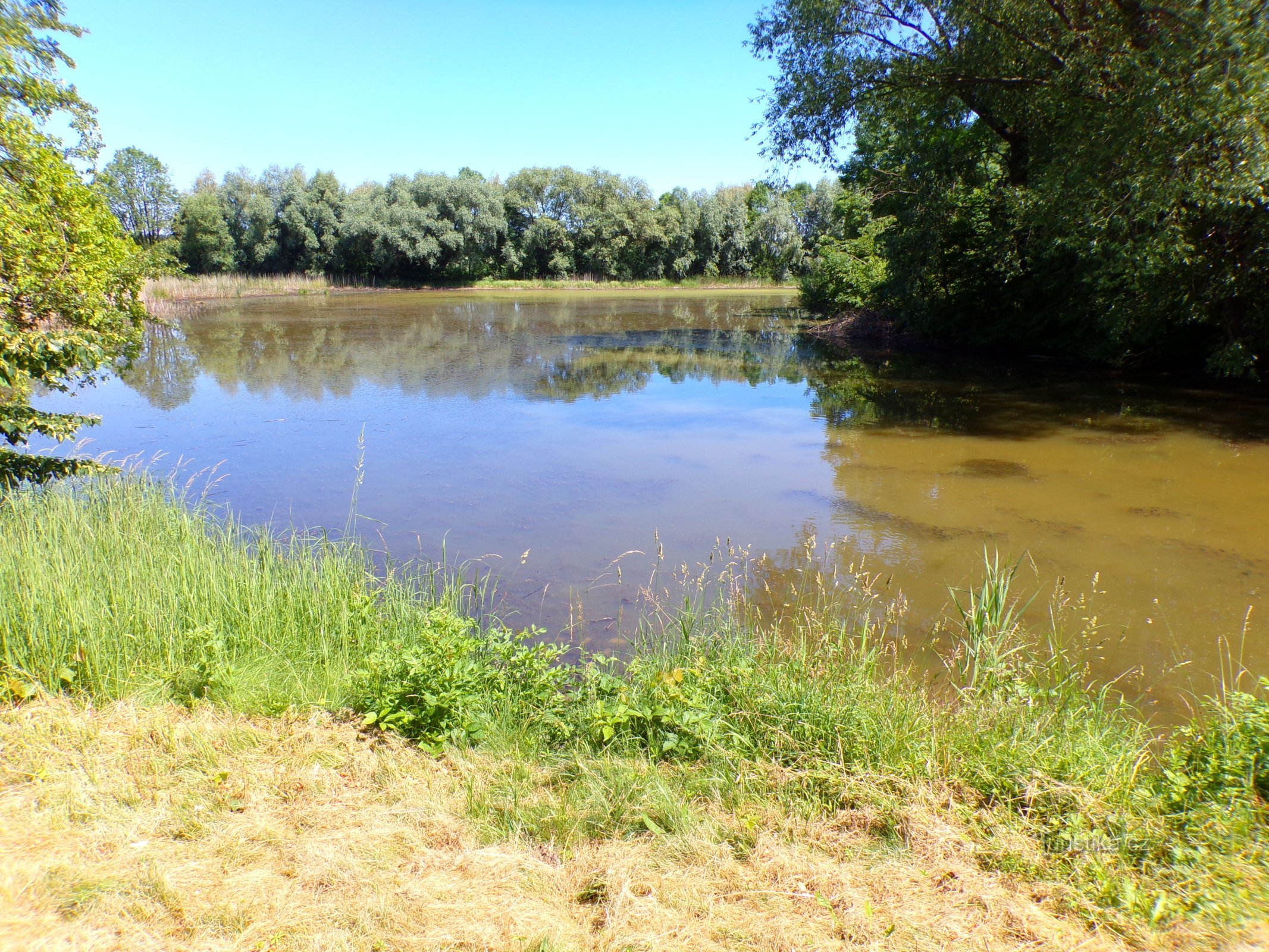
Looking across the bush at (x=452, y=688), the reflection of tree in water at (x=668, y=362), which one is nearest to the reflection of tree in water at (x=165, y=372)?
the reflection of tree in water at (x=668, y=362)

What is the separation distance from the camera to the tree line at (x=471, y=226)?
51.6 metres

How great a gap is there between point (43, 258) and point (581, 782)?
648 cm

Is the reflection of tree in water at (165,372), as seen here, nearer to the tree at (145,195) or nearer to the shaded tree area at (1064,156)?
the shaded tree area at (1064,156)

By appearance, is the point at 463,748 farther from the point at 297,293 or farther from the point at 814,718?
A: the point at 297,293

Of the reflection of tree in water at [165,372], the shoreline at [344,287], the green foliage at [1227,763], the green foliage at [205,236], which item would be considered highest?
the green foliage at [205,236]

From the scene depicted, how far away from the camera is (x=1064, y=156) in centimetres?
1126

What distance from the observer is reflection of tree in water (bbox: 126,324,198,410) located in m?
14.2

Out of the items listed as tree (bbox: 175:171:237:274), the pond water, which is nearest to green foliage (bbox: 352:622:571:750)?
the pond water

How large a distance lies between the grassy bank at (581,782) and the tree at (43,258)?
1.52 metres

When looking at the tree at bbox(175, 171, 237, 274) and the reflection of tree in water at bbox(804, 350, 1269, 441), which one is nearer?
the reflection of tree in water at bbox(804, 350, 1269, 441)

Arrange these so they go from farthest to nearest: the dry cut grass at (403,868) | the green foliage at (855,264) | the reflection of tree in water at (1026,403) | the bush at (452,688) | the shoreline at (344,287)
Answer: the shoreline at (344,287)
the green foliage at (855,264)
the reflection of tree in water at (1026,403)
the bush at (452,688)
the dry cut grass at (403,868)

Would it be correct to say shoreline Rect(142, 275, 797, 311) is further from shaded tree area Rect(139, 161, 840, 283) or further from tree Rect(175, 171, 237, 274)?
tree Rect(175, 171, 237, 274)

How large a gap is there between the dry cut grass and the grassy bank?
0.01 metres

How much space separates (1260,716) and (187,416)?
13.7m
